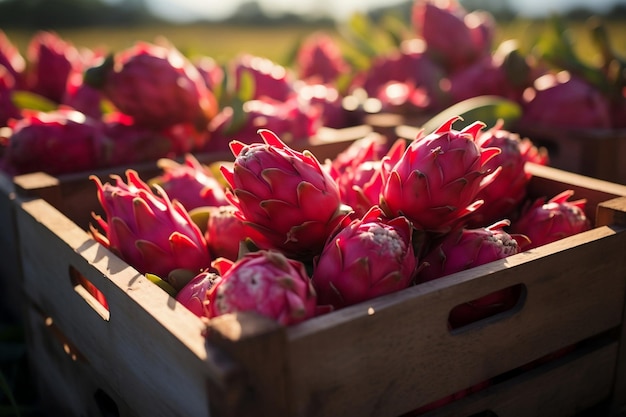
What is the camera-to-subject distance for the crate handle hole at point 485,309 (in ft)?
2.86

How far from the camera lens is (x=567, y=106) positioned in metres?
1.69

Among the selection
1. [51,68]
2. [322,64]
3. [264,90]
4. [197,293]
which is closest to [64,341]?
[197,293]

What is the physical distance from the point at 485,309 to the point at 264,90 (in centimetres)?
125

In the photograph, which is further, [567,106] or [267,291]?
[567,106]

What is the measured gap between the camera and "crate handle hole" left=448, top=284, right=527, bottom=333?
2.86 ft

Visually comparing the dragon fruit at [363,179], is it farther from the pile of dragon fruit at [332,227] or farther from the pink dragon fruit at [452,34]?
the pink dragon fruit at [452,34]

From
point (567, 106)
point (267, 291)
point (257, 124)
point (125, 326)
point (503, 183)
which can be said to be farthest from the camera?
point (567, 106)

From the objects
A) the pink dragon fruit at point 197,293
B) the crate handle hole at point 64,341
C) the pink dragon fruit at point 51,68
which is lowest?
the crate handle hole at point 64,341

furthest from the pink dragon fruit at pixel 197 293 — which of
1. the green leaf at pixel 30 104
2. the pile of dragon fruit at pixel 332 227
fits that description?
the green leaf at pixel 30 104

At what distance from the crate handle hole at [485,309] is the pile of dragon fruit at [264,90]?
72 cm

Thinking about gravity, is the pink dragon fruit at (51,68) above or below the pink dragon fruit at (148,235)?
above

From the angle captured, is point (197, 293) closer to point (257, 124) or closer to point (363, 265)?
point (363, 265)

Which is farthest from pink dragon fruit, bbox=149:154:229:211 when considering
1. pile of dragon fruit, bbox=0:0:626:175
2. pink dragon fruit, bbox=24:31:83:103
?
pink dragon fruit, bbox=24:31:83:103

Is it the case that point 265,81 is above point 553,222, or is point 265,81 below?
above
